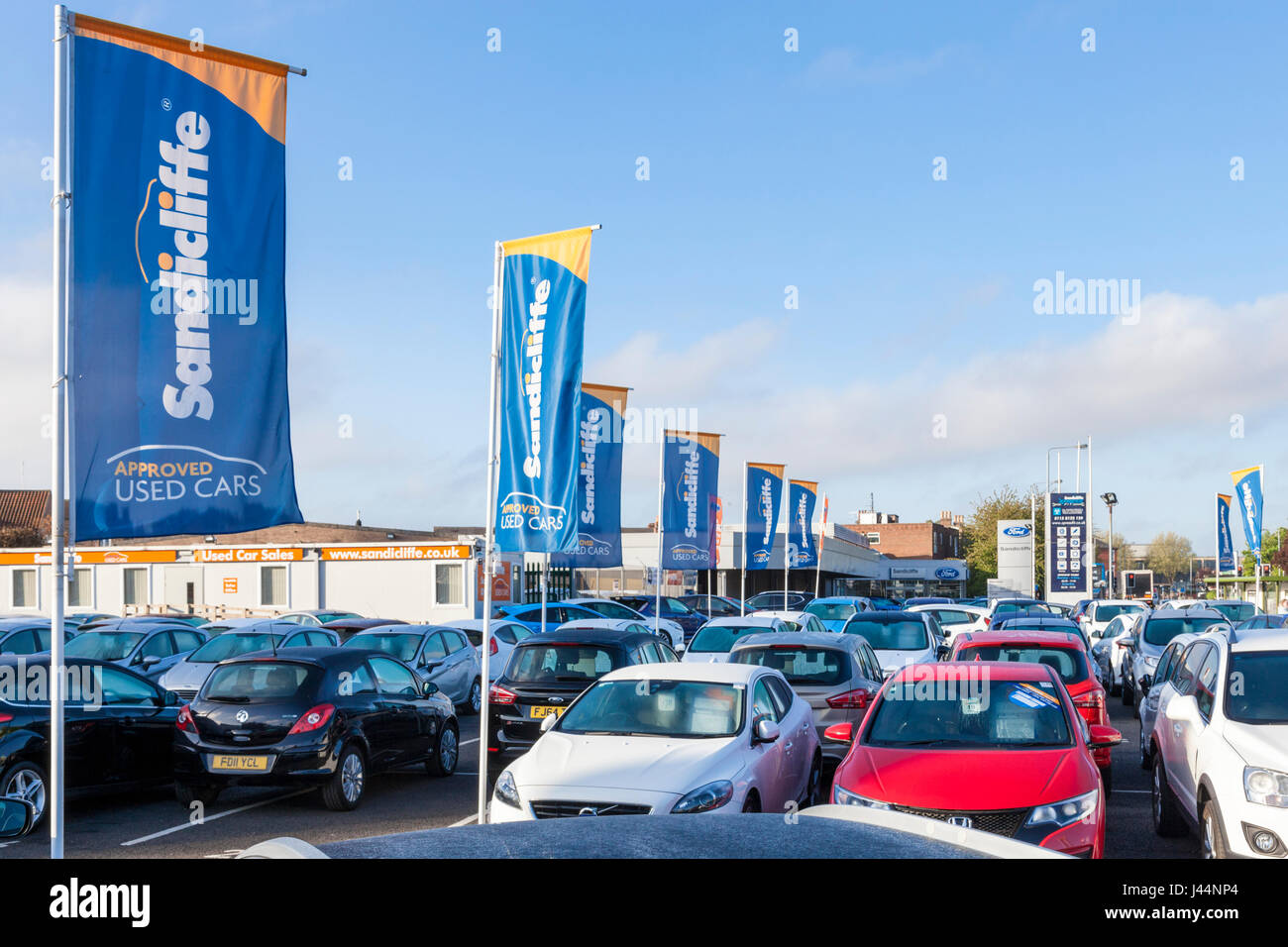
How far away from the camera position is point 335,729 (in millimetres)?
10742

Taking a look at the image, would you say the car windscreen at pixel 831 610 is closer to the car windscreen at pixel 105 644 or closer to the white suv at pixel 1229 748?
the car windscreen at pixel 105 644

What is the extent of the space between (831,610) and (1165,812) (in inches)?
729

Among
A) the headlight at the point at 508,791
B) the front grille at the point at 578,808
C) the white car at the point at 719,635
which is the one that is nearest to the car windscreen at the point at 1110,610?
the white car at the point at 719,635

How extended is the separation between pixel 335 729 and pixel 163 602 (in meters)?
32.2

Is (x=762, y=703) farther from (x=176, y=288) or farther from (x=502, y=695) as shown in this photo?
(x=176, y=288)

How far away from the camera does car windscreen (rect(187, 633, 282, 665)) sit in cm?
1712

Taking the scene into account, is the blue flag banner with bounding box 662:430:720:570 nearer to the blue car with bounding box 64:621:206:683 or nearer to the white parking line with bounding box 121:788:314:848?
the blue car with bounding box 64:621:206:683

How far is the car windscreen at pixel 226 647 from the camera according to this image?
1712 cm

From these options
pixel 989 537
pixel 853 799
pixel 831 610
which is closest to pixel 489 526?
pixel 853 799

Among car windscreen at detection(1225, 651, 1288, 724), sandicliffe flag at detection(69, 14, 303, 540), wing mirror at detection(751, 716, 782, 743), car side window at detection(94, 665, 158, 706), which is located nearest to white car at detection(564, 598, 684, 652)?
car side window at detection(94, 665, 158, 706)

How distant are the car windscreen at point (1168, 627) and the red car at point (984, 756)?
10915 millimetres

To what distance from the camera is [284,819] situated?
34.0 feet

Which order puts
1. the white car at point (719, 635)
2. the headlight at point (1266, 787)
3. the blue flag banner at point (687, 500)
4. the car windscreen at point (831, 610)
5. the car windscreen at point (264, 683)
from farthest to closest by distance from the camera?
the blue flag banner at point (687, 500)
the car windscreen at point (831, 610)
the white car at point (719, 635)
the car windscreen at point (264, 683)
the headlight at point (1266, 787)
